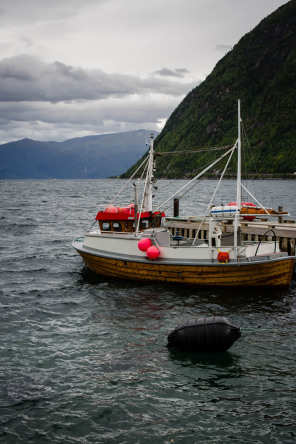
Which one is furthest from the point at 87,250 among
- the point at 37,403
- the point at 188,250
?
the point at 37,403

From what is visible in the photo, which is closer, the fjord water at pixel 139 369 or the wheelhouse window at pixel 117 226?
the fjord water at pixel 139 369

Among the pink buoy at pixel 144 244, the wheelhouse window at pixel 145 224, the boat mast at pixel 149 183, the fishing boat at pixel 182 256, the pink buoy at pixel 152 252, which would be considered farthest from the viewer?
the wheelhouse window at pixel 145 224

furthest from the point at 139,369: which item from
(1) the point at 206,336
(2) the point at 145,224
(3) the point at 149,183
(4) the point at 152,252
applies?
(3) the point at 149,183

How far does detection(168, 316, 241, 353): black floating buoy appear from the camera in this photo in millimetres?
13469

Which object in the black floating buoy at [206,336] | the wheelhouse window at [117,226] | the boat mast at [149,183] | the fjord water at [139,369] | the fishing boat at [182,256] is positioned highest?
the boat mast at [149,183]

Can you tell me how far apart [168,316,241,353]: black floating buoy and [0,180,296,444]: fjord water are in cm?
33

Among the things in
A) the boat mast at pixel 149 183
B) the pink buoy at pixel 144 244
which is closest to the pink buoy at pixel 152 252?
the pink buoy at pixel 144 244

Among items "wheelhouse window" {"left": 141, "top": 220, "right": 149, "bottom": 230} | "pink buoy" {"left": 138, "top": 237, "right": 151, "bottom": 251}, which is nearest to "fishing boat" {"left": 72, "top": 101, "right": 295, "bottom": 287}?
"pink buoy" {"left": 138, "top": 237, "right": 151, "bottom": 251}

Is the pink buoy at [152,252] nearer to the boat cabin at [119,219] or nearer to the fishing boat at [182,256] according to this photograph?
the fishing boat at [182,256]

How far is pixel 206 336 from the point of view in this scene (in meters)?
13.5

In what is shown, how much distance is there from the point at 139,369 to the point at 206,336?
7.79ft

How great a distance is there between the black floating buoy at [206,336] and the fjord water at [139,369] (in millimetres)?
332

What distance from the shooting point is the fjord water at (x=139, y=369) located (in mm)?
10156

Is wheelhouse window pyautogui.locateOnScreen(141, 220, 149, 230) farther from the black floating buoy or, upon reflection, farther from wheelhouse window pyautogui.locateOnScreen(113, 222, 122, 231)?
the black floating buoy
